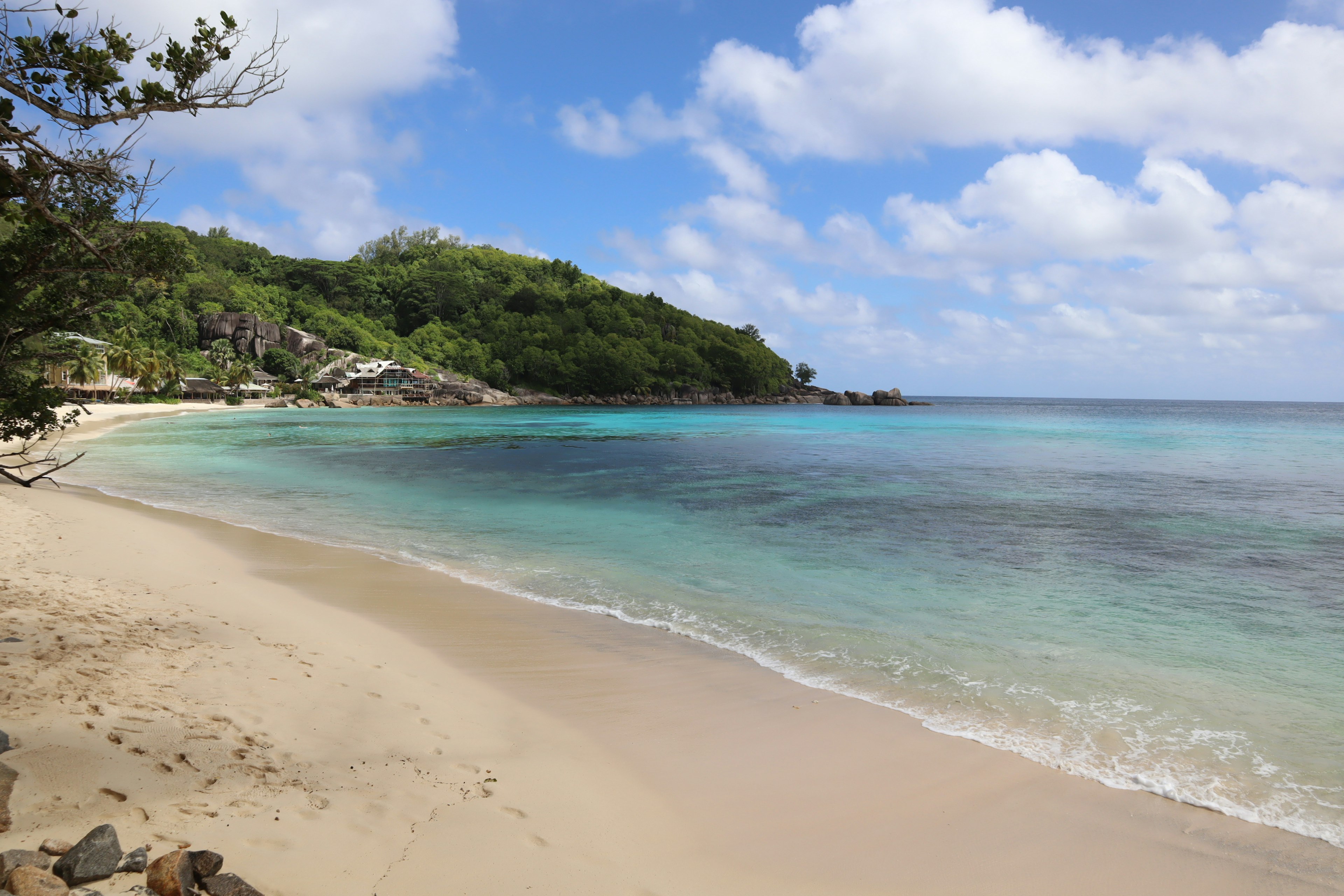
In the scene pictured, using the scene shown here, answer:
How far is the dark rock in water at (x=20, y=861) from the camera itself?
2.44 meters

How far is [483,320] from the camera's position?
12825cm

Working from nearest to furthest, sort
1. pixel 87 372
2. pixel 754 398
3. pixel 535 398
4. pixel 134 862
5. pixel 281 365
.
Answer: pixel 134 862 → pixel 87 372 → pixel 281 365 → pixel 535 398 → pixel 754 398

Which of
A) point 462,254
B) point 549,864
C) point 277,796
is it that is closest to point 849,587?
point 549,864

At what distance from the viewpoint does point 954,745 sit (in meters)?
4.95

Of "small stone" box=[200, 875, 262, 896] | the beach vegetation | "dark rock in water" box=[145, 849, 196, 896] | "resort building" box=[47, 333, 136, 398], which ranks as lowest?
"small stone" box=[200, 875, 262, 896]

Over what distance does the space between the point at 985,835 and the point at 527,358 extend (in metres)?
117

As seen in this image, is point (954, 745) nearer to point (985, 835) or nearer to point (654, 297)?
point (985, 835)

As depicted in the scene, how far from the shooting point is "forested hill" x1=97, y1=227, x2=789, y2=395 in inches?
4176

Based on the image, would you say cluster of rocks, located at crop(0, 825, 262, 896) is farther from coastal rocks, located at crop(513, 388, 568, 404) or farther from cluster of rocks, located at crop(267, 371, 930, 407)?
coastal rocks, located at crop(513, 388, 568, 404)

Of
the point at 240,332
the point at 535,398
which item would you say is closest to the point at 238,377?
the point at 240,332

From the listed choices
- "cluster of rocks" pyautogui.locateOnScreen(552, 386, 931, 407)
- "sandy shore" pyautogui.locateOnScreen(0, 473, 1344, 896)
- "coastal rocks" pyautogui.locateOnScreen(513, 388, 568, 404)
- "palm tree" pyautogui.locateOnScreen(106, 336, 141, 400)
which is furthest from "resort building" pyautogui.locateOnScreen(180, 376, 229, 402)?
"sandy shore" pyautogui.locateOnScreen(0, 473, 1344, 896)

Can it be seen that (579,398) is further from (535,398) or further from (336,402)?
(336,402)

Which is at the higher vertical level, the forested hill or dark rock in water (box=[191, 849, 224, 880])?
the forested hill

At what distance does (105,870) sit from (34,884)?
204 millimetres
